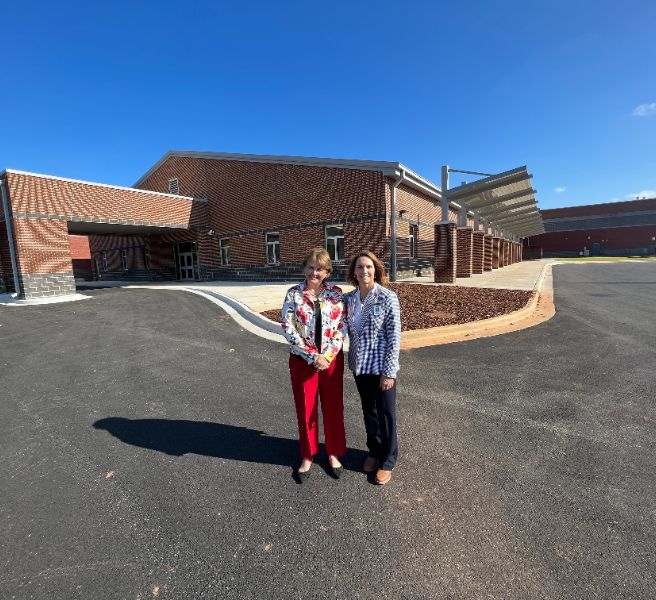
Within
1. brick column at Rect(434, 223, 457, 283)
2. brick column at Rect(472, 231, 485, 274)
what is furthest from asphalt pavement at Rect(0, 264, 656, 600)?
brick column at Rect(472, 231, 485, 274)

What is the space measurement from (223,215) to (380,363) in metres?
22.6

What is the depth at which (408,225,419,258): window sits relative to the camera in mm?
19209

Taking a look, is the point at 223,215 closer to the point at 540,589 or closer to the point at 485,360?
the point at 485,360

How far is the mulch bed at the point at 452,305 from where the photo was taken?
24.4 ft

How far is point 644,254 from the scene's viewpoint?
58.6m

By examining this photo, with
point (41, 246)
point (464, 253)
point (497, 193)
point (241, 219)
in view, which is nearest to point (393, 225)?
point (464, 253)

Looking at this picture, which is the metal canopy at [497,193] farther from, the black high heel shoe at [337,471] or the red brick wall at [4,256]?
the red brick wall at [4,256]

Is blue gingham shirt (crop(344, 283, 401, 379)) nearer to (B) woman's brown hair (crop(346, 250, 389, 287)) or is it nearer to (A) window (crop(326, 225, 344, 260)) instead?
(B) woman's brown hair (crop(346, 250, 389, 287))

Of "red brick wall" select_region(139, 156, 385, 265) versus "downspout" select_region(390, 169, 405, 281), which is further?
"red brick wall" select_region(139, 156, 385, 265)

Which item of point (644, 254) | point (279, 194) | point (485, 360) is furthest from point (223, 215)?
point (644, 254)

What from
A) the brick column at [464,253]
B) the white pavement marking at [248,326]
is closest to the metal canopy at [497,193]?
the brick column at [464,253]

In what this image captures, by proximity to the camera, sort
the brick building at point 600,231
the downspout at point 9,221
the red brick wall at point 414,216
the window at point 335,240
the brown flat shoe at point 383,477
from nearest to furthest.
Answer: the brown flat shoe at point 383,477 → the downspout at point 9,221 → the red brick wall at point 414,216 → the window at point 335,240 → the brick building at point 600,231

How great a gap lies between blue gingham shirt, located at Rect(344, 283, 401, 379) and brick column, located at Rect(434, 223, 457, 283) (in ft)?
45.3

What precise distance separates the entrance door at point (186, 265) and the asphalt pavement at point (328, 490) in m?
21.6
